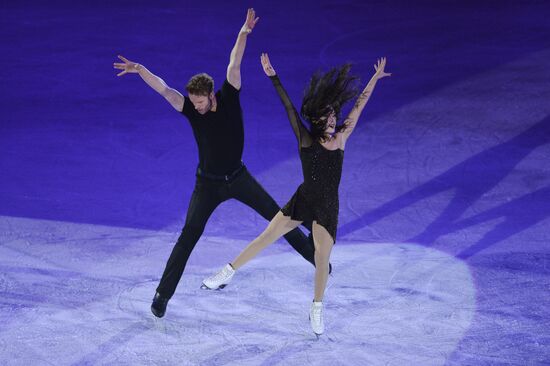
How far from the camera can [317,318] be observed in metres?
5.89

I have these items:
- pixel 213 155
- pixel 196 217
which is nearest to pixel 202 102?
pixel 213 155

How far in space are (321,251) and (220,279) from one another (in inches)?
35.8

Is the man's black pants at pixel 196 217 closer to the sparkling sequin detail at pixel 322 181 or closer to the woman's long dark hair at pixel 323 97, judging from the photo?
the sparkling sequin detail at pixel 322 181

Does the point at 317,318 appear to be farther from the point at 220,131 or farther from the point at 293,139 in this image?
the point at 293,139

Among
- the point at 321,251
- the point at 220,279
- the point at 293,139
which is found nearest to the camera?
the point at 321,251

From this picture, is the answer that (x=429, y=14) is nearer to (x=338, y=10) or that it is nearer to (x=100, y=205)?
(x=338, y=10)

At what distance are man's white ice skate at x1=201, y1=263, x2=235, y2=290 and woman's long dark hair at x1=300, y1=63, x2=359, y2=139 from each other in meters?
1.22

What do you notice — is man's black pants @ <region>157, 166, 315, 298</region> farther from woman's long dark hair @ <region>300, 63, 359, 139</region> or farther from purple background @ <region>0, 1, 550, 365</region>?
woman's long dark hair @ <region>300, 63, 359, 139</region>

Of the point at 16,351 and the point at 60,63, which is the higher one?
the point at 16,351

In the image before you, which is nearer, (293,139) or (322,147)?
(322,147)

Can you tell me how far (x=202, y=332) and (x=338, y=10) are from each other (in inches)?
294

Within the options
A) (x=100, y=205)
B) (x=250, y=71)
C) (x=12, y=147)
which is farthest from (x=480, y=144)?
(x=12, y=147)

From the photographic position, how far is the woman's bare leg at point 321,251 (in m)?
5.75

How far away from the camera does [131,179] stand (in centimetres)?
859
